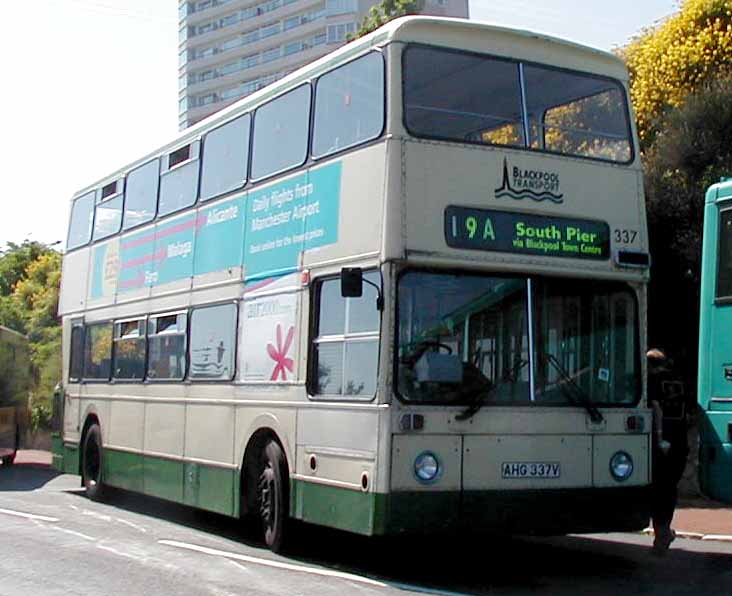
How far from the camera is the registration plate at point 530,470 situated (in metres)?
9.62

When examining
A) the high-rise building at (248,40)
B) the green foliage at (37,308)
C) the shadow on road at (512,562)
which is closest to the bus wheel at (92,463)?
the shadow on road at (512,562)

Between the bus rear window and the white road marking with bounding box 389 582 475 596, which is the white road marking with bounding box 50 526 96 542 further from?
the bus rear window

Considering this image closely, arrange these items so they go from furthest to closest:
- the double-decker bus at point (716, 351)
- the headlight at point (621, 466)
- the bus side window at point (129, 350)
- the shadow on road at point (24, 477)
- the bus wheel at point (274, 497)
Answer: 1. the shadow on road at point (24, 477)
2. the bus side window at point (129, 350)
3. the bus wheel at point (274, 497)
4. the double-decker bus at point (716, 351)
5. the headlight at point (621, 466)

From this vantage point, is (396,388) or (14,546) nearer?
(396,388)

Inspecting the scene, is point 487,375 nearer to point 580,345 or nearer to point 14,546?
point 580,345

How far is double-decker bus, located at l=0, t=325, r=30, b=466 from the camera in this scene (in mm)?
24250

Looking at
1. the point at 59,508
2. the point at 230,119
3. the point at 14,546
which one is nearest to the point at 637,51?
the point at 230,119

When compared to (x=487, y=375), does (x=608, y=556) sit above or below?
below

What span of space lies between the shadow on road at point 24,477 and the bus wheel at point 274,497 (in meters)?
8.94

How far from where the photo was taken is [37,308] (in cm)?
3656

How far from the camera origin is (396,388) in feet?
30.7

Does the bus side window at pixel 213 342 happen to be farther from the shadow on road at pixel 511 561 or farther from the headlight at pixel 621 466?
the headlight at pixel 621 466

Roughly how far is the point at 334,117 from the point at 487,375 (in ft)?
9.39

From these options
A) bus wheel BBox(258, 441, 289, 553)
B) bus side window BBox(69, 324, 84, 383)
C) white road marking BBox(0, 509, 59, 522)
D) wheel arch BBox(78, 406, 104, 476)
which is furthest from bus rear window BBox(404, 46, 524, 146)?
bus side window BBox(69, 324, 84, 383)
